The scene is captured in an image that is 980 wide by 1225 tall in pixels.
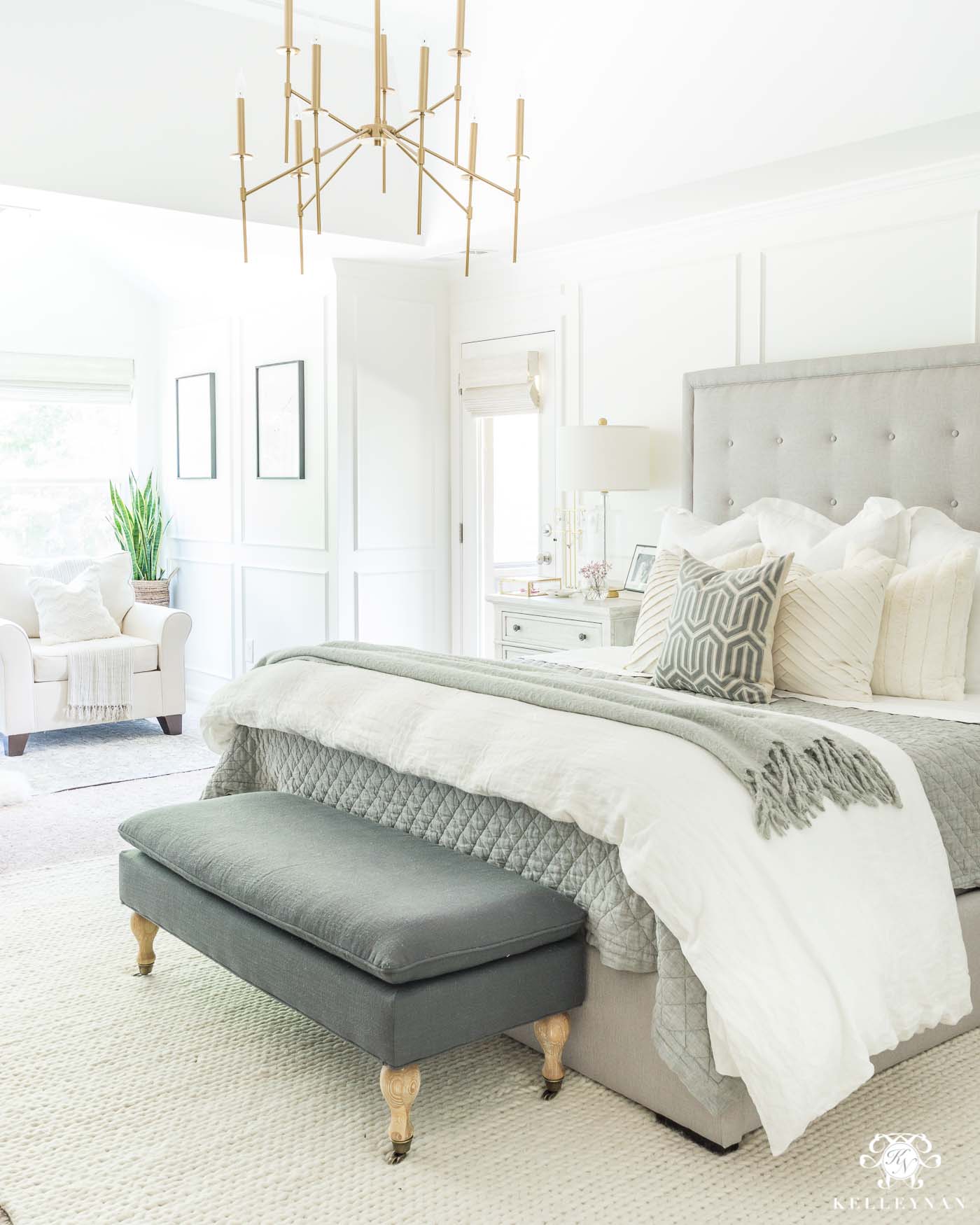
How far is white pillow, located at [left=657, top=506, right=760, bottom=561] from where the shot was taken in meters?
3.97

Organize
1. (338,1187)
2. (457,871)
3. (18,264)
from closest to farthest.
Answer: (338,1187), (457,871), (18,264)

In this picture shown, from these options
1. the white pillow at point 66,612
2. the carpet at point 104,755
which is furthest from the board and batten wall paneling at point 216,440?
the carpet at point 104,755

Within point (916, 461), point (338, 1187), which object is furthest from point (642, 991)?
point (916, 461)

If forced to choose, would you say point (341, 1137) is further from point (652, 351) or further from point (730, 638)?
point (652, 351)

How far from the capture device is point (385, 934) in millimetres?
2113

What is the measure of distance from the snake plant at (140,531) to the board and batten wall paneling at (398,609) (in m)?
1.69

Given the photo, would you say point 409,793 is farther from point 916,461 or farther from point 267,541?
point 267,541

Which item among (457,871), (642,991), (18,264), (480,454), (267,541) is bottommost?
(642,991)

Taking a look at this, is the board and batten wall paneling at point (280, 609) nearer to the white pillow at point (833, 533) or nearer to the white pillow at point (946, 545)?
the white pillow at point (833, 533)

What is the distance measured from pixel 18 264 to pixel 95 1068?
206 inches

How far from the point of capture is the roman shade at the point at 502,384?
5465 mm

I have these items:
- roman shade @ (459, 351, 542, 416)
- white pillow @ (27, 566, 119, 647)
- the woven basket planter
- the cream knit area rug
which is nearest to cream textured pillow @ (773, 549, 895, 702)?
the cream knit area rug

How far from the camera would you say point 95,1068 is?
2.54m

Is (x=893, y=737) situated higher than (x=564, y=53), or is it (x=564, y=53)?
(x=564, y=53)
